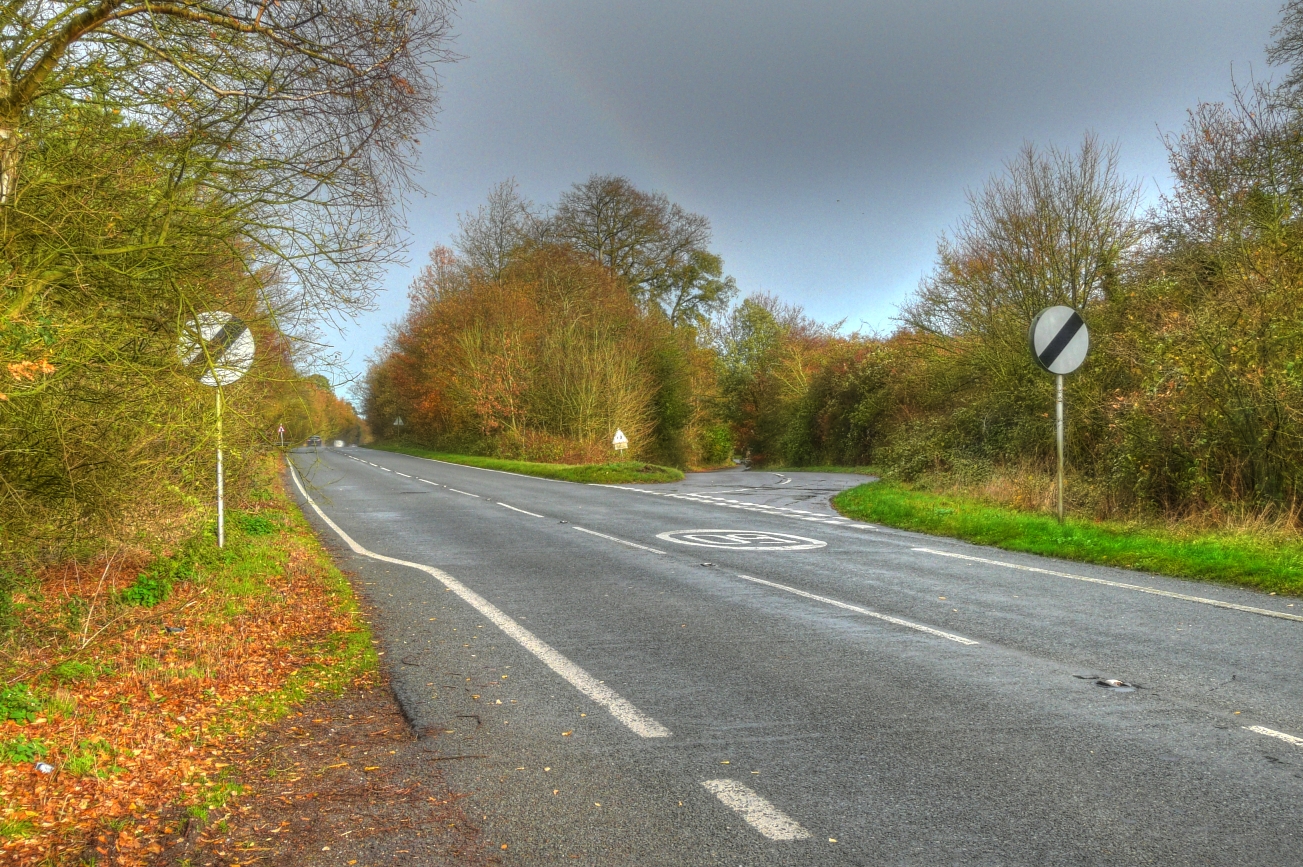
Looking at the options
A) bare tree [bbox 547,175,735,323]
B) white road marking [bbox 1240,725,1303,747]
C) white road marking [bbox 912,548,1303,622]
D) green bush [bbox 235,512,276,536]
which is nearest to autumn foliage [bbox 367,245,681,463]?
bare tree [bbox 547,175,735,323]

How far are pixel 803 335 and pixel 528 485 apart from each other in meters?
33.8

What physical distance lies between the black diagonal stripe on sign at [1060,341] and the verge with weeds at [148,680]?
9296 millimetres

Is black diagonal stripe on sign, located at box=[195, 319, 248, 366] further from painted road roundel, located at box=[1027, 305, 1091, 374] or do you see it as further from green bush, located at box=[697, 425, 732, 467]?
green bush, located at box=[697, 425, 732, 467]

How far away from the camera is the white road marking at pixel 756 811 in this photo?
347 cm

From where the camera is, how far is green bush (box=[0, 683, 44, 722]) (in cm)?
476

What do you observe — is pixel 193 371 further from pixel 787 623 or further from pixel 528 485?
pixel 528 485

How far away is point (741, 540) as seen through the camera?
12875 mm

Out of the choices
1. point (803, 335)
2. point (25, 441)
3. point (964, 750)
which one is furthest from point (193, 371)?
point (803, 335)

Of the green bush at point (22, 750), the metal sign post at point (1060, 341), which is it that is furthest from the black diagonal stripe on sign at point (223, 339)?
the metal sign post at point (1060, 341)

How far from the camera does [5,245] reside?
210 inches

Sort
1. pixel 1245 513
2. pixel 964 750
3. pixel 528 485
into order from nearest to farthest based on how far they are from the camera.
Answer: pixel 964 750 → pixel 1245 513 → pixel 528 485

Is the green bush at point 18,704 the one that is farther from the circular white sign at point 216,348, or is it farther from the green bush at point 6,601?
the circular white sign at point 216,348

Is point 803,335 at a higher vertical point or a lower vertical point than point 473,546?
higher

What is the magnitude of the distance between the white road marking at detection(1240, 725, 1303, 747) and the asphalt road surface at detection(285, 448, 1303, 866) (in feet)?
0.05
